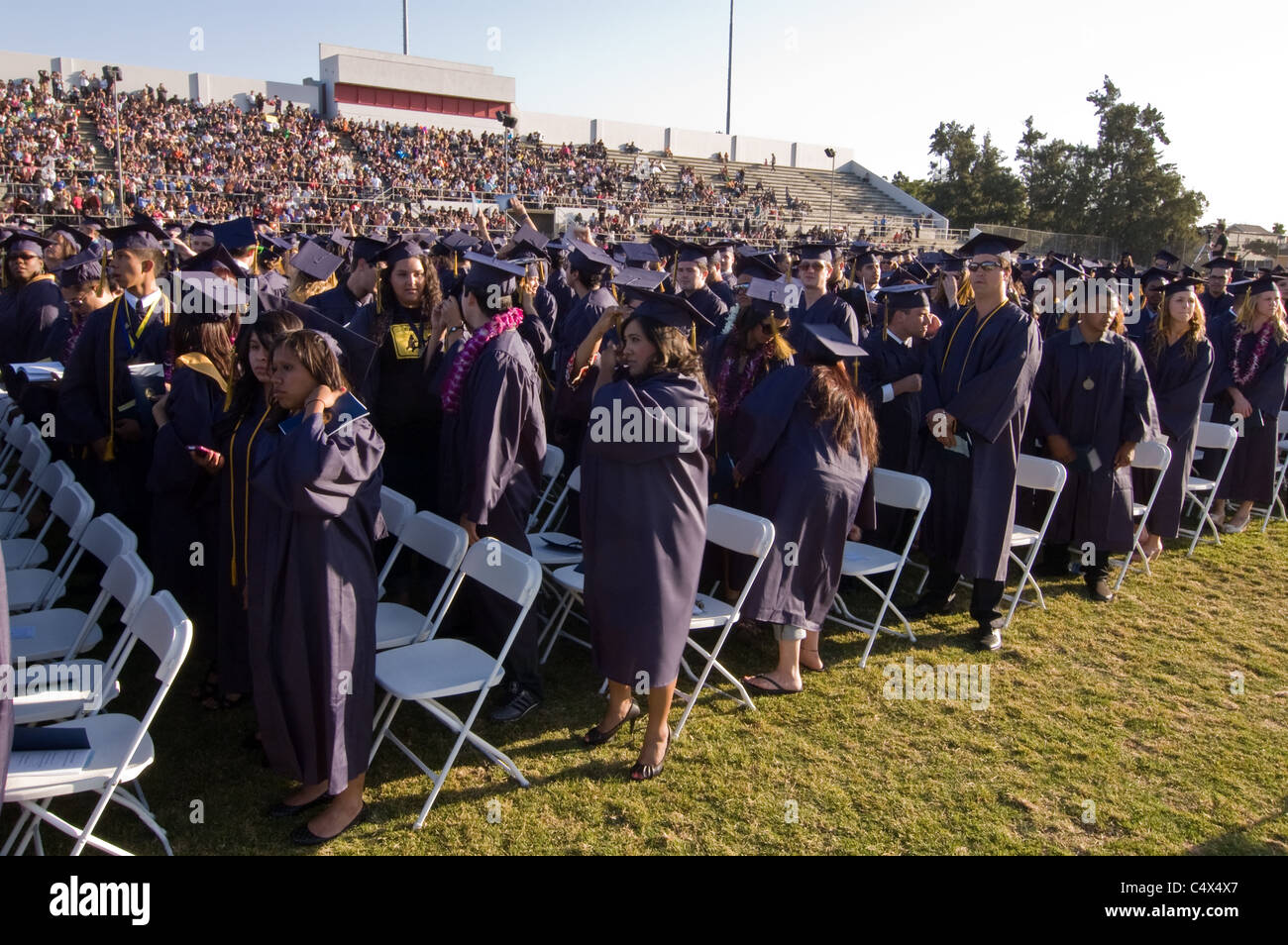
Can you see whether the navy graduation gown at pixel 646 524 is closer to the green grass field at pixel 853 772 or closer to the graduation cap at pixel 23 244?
the green grass field at pixel 853 772

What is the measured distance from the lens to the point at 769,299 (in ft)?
16.3

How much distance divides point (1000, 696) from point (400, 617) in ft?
9.66

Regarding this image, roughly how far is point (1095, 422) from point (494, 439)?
4.00m

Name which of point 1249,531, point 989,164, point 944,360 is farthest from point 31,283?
point 989,164

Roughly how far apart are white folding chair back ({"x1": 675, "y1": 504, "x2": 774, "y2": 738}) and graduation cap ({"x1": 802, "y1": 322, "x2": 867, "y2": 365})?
83 centimetres

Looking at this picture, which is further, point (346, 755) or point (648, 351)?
point (648, 351)

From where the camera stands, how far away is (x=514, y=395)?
4.13 metres

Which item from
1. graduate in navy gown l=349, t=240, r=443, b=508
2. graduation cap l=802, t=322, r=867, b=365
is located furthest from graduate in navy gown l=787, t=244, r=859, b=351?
graduate in navy gown l=349, t=240, r=443, b=508

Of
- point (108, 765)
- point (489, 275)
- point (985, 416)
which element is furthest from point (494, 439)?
point (985, 416)

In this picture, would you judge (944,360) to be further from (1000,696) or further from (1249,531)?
(1249,531)

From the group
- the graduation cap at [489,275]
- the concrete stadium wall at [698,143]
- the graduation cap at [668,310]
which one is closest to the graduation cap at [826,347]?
the graduation cap at [668,310]

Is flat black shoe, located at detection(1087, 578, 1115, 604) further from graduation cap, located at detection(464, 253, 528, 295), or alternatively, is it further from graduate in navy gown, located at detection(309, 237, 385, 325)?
graduate in navy gown, located at detection(309, 237, 385, 325)
